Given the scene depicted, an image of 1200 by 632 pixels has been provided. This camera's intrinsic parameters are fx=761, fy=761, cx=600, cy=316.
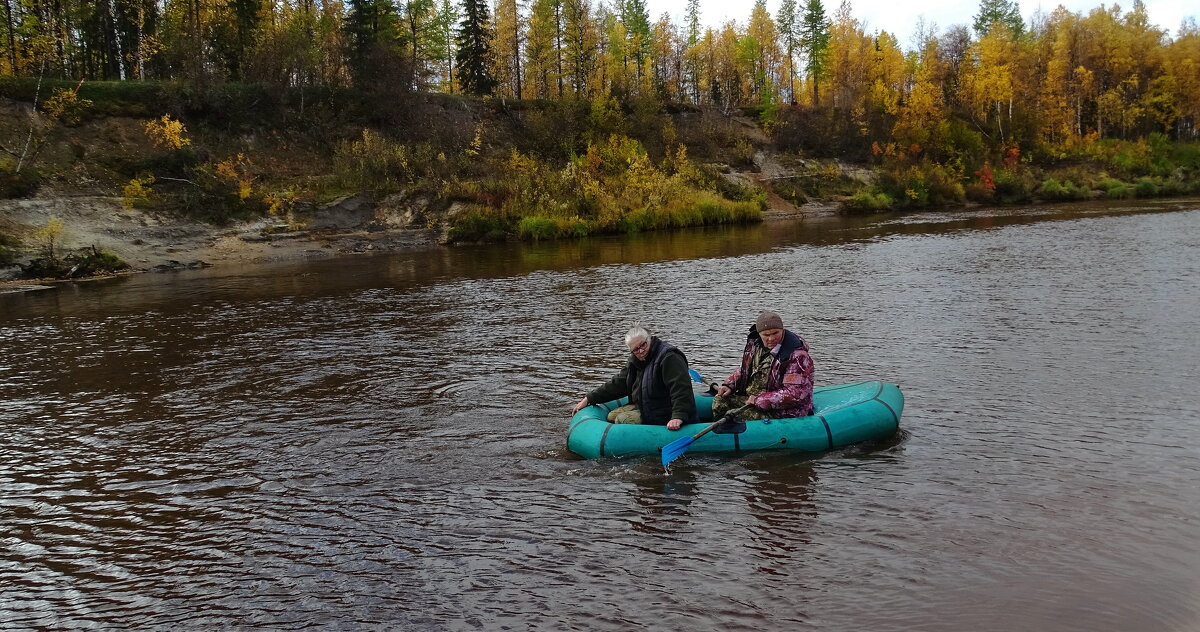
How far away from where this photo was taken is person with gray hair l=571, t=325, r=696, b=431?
8.52 metres

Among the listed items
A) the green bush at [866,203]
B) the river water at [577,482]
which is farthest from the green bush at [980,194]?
the river water at [577,482]

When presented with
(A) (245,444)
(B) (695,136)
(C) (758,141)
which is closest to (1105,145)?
(C) (758,141)

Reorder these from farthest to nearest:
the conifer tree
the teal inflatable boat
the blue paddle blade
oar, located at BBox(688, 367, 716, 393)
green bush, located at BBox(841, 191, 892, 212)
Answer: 1. the conifer tree
2. green bush, located at BBox(841, 191, 892, 212)
3. oar, located at BBox(688, 367, 716, 393)
4. the teal inflatable boat
5. the blue paddle blade

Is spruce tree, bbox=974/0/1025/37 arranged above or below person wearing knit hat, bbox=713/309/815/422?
above

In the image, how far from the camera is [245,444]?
9672 millimetres

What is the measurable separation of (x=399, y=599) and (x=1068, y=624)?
4686mm

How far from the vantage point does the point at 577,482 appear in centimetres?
802

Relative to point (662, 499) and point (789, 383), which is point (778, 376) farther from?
point (662, 499)

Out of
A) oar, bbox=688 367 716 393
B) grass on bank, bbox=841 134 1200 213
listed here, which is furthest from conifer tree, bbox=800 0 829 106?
oar, bbox=688 367 716 393

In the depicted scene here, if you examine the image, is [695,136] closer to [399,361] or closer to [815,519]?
[399,361]

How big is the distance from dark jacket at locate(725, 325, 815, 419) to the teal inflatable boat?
0.17 m

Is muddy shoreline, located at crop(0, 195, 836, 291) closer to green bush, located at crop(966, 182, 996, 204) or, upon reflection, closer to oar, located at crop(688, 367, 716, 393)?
oar, located at crop(688, 367, 716, 393)

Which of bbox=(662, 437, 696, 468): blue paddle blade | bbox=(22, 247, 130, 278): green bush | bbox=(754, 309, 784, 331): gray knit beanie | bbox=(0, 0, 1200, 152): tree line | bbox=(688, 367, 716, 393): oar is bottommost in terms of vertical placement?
bbox=(662, 437, 696, 468): blue paddle blade

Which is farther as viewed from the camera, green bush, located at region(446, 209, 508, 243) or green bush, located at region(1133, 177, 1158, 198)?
green bush, located at region(1133, 177, 1158, 198)
